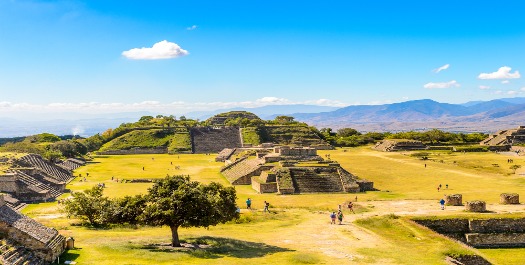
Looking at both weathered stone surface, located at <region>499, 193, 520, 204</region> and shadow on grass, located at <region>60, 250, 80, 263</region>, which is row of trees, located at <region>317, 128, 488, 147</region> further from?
shadow on grass, located at <region>60, 250, 80, 263</region>

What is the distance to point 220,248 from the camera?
26969mm

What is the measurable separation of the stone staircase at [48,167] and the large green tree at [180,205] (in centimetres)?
4130

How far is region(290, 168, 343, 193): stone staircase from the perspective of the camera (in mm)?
53312

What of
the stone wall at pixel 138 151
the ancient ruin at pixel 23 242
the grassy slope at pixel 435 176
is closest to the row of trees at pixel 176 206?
the ancient ruin at pixel 23 242

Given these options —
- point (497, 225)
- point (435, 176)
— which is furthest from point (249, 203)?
point (435, 176)

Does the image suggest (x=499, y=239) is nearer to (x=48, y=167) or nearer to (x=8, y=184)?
(x=8, y=184)

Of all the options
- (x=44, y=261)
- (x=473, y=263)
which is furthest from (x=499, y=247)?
(x=44, y=261)

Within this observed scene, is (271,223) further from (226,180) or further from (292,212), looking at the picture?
(226,180)

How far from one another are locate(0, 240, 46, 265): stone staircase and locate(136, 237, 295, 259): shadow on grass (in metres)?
6.31

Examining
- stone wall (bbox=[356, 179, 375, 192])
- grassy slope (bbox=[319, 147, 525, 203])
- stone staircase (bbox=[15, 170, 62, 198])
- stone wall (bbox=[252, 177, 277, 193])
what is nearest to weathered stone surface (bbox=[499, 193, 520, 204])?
grassy slope (bbox=[319, 147, 525, 203])

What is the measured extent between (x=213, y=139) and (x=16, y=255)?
339 ft

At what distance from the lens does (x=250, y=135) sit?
127000 millimetres

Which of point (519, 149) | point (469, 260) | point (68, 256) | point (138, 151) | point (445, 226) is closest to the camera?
point (68, 256)

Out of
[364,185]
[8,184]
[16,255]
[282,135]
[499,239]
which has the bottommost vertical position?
[499,239]
